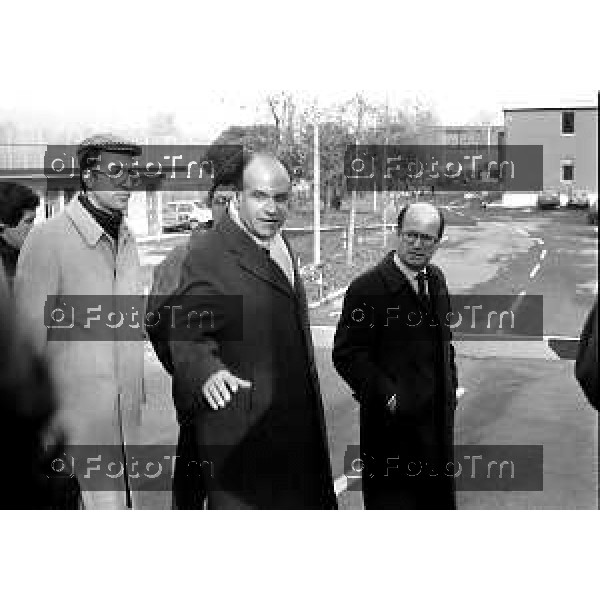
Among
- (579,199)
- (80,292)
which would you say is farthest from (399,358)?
A: (80,292)

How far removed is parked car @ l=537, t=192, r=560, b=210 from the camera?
2855 millimetres

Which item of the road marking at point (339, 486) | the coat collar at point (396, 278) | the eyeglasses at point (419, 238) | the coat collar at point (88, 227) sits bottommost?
the road marking at point (339, 486)

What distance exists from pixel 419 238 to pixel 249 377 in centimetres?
62

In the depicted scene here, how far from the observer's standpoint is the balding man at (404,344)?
2.91 metres

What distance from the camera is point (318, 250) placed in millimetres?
2912

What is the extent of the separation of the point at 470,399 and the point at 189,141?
1091mm

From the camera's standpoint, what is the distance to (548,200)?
2.88m

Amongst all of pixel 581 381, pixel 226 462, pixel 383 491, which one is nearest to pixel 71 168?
pixel 226 462

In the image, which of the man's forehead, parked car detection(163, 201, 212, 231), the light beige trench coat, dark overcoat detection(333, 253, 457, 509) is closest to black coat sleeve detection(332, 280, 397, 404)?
dark overcoat detection(333, 253, 457, 509)

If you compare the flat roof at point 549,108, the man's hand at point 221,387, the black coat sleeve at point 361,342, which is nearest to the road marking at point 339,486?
the black coat sleeve at point 361,342

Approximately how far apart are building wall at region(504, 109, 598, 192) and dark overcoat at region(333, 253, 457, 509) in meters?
0.42

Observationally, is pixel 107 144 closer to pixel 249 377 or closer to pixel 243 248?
pixel 243 248

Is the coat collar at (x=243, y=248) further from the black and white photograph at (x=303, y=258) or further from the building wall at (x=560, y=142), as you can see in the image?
the building wall at (x=560, y=142)
